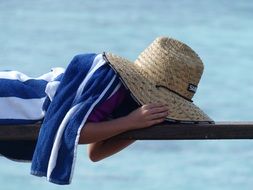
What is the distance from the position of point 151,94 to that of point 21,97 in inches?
10.5

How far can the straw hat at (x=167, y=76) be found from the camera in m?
1.93

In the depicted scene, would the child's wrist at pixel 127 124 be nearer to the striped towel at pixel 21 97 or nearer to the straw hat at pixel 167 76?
the straw hat at pixel 167 76

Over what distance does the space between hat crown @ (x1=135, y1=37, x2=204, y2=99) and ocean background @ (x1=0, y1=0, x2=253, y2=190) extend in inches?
76.0

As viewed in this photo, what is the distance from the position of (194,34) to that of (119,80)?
4.49 meters

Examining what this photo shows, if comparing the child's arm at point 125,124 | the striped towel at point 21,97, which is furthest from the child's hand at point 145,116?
the striped towel at point 21,97

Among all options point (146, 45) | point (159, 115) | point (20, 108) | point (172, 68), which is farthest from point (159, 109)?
point (146, 45)

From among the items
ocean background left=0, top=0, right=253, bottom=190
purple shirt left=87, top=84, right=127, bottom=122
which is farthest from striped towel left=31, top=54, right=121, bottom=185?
ocean background left=0, top=0, right=253, bottom=190

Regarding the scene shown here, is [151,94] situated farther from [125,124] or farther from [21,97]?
[21,97]

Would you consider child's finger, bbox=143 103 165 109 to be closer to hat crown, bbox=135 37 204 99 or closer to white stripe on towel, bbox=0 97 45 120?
hat crown, bbox=135 37 204 99

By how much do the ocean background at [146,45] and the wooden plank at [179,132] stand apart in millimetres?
2006

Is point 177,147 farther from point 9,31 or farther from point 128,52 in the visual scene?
point 9,31

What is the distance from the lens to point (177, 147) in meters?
4.42

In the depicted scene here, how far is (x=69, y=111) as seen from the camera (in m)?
1.89

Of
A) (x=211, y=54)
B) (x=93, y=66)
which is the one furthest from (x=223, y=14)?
(x=93, y=66)
